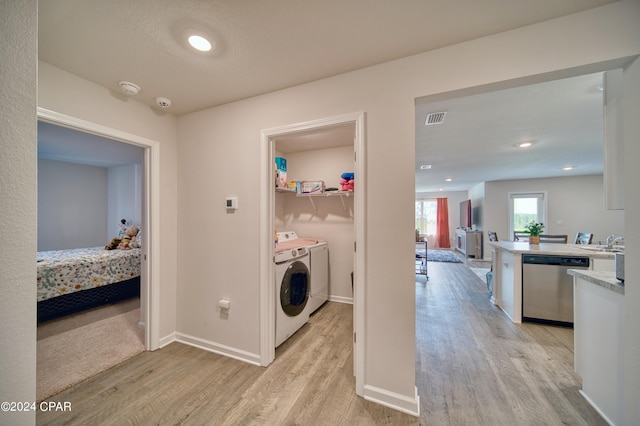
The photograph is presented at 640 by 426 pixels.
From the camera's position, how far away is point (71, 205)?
4.91 meters

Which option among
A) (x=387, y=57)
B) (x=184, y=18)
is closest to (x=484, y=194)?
(x=387, y=57)

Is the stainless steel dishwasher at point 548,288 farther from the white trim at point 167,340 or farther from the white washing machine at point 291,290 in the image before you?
the white trim at point 167,340

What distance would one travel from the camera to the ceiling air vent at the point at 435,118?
2.47m

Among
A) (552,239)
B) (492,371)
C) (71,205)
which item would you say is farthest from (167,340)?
(552,239)

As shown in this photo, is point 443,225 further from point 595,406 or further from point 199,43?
point 199,43

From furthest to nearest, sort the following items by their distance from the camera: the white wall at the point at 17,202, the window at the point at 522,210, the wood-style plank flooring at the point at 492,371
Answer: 1. the window at the point at 522,210
2. the wood-style plank flooring at the point at 492,371
3. the white wall at the point at 17,202

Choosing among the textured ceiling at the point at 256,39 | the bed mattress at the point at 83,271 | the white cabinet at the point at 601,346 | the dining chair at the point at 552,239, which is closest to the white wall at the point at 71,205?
the bed mattress at the point at 83,271

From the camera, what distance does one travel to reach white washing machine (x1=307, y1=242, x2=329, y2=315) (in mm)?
2922

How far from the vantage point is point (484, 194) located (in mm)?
6965

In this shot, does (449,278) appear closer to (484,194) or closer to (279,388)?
(484,194)

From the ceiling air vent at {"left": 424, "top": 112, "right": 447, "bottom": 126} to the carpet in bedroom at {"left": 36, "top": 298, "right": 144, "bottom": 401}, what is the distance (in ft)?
12.7

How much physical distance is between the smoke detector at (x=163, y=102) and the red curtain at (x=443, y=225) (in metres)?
9.68

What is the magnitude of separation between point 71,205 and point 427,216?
36.3 ft

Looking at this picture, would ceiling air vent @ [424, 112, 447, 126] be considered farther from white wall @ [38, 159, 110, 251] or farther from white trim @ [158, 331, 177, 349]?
white wall @ [38, 159, 110, 251]
